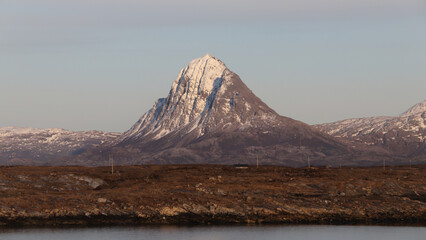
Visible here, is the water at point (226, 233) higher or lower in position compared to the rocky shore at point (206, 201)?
lower

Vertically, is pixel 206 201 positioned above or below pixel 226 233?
above

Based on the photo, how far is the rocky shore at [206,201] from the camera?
121688 millimetres

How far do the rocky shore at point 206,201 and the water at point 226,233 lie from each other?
4953 mm

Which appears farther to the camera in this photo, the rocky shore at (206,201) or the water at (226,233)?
the rocky shore at (206,201)

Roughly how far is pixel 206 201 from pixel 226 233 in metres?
15.2

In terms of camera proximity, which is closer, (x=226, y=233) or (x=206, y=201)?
Answer: (x=226, y=233)

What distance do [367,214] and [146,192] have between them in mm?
41062

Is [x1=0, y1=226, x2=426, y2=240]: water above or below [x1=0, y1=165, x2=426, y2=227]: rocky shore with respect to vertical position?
below

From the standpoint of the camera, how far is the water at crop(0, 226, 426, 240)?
359 ft

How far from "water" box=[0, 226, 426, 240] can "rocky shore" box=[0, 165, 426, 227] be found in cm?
495

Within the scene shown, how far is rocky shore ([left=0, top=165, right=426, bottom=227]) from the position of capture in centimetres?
12169

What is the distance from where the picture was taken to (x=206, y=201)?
128m

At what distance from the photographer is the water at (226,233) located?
109 meters

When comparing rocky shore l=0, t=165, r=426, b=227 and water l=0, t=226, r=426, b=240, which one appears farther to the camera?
rocky shore l=0, t=165, r=426, b=227
